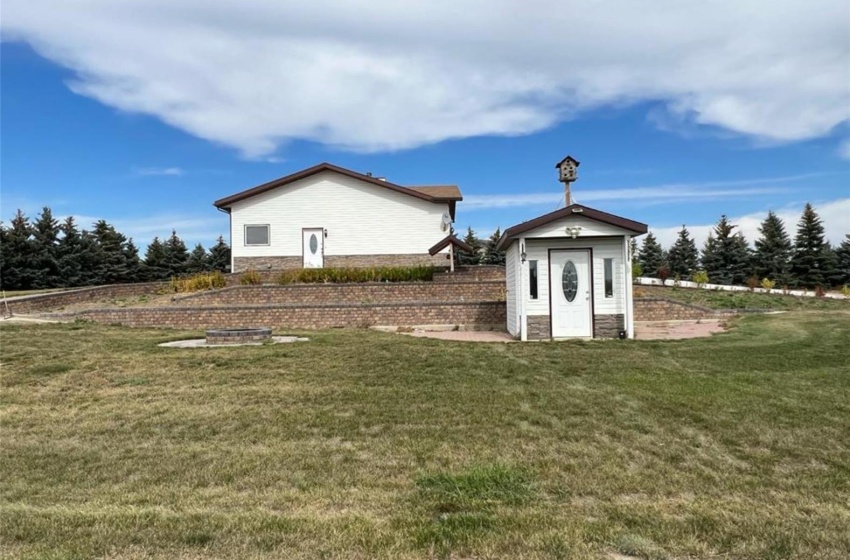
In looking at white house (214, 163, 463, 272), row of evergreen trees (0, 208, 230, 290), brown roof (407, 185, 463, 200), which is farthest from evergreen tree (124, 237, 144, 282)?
brown roof (407, 185, 463, 200)

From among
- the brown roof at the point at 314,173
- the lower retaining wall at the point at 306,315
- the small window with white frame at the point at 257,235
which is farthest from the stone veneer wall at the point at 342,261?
the lower retaining wall at the point at 306,315

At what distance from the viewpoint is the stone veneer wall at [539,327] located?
12336 mm

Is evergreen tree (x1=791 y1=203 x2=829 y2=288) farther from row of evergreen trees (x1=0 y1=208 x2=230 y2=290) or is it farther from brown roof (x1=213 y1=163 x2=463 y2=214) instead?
row of evergreen trees (x1=0 y1=208 x2=230 y2=290)

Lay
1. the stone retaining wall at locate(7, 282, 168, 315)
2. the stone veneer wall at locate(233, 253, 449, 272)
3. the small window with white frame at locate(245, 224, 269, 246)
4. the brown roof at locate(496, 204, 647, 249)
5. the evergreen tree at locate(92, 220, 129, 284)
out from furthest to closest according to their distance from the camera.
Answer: the evergreen tree at locate(92, 220, 129, 284) < the small window with white frame at locate(245, 224, 269, 246) < the stone veneer wall at locate(233, 253, 449, 272) < the stone retaining wall at locate(7, 282, 168, 315) < the brown roof at locate(496, 204, 647, 249)

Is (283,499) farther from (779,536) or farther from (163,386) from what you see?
(163,386)

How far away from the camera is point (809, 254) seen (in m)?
36.6

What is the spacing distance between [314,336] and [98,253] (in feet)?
88.3

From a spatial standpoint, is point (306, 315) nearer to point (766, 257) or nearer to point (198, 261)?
point (198, 261)

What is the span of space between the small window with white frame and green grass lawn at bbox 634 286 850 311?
14.7m

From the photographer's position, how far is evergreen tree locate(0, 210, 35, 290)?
28203mm

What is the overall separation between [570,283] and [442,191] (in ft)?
48.1

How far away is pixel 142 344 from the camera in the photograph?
10164mm

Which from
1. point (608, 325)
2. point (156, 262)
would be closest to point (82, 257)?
point (156, 262)

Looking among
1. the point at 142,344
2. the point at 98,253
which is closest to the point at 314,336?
the point at 142,344
